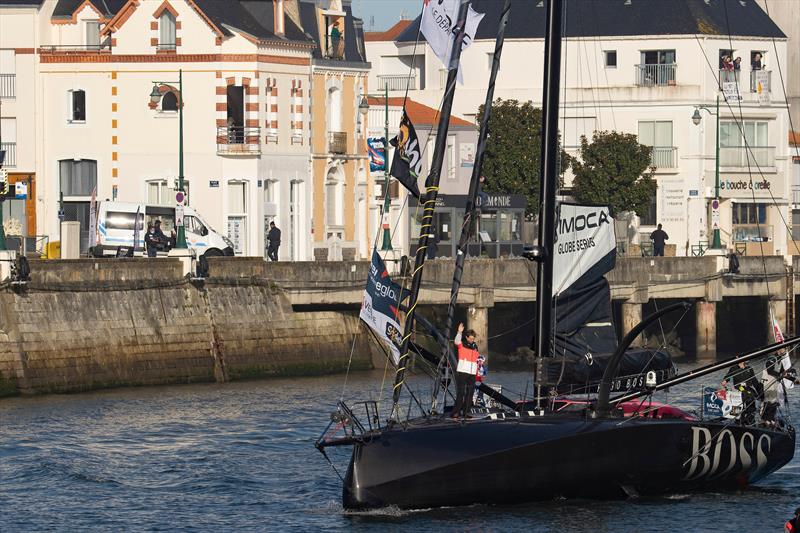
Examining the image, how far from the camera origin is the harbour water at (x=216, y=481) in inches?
1428

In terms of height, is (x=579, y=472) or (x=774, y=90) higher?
(x=774, y=90)

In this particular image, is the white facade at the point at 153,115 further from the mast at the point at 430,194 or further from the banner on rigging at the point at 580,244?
the mast at the point at 430,194

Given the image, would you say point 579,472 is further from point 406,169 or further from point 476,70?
point 476,70

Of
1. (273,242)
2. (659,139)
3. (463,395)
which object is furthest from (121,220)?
(659,139)

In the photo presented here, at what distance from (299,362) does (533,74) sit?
3795 centimetres

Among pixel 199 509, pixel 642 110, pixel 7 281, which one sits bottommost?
pixel 199 509

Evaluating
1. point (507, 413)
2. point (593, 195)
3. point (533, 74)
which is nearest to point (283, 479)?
point (507, 413)

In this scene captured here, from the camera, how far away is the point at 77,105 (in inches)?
3073

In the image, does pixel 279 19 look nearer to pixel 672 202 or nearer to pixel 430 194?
pixel 672 202

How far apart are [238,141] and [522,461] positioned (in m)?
42.9

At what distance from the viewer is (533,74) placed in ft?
320

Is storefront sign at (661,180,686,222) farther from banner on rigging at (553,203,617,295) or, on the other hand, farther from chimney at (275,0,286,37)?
banner on rigging at (553,203,617,295)

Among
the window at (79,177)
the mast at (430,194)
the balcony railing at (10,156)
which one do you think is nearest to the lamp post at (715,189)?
the window at (79,177)

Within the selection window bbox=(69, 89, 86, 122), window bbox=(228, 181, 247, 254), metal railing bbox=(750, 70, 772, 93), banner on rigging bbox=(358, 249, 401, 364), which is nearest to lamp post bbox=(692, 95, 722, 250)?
metal railing bbox=(750, 70, 772, 93)
